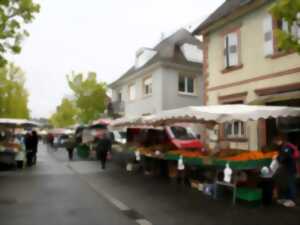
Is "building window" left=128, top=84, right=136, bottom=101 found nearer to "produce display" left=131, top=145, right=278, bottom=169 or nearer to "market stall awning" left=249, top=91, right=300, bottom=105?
"market stall awning" left=249, top=91, right=300, bottom=105

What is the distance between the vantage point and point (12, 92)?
47.6m

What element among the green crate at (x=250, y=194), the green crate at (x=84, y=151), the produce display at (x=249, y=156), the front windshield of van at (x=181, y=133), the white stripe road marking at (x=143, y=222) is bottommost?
the white stripe road marking at (x=143, y=222)

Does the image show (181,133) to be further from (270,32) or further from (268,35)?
(270,32)

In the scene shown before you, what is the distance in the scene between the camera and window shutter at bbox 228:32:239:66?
53.5 feet

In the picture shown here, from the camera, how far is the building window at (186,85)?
27.8m

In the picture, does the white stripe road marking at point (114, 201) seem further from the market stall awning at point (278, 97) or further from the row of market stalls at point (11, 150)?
the row of market stalls at point (11, 150)

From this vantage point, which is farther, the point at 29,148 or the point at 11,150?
the point at 29,148

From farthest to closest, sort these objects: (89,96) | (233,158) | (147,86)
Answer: (89,96) → (147,86) → (233,158)

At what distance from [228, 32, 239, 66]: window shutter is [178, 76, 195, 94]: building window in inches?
437

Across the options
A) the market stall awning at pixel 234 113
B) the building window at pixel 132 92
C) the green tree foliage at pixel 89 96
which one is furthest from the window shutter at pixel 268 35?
the green tree foliage at pixel 89 96

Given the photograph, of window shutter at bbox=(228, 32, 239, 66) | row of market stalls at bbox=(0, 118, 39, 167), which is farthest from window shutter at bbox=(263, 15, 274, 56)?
row of market stalls at bbox=(0, 118, 39, 167)

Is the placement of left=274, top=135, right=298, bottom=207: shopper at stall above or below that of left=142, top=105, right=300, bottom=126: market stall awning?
below

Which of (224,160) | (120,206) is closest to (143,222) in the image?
(120,206)

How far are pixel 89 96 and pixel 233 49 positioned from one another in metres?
26.7
